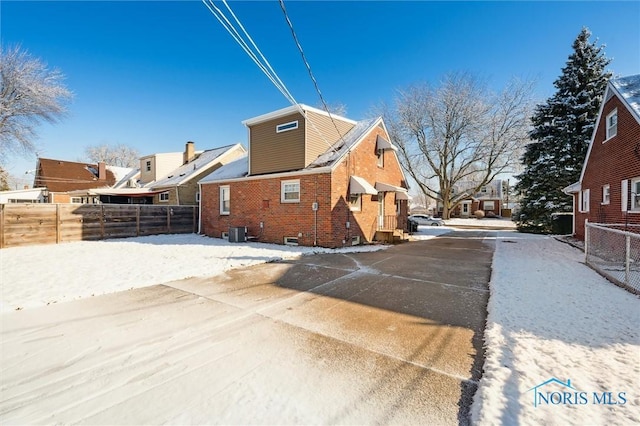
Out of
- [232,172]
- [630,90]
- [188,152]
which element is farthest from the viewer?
[188,152]

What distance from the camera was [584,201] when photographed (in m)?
14.2

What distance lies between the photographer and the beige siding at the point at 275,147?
1273 centimetres

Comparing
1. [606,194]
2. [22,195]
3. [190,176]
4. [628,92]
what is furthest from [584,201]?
[22,195]

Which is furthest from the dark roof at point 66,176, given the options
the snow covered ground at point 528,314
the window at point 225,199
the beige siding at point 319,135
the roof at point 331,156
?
the beige siding at point 319,135

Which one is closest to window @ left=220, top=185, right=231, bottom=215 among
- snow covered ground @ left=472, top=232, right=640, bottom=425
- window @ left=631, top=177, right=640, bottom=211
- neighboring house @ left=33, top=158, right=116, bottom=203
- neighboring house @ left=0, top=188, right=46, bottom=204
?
snow covered ground @ left=472, top=232, right=640, bottom=425

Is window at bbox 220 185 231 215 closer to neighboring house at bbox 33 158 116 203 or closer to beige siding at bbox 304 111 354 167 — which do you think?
beige siding at bbox 304 111 354 167

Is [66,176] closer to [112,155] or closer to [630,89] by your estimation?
[112,155]

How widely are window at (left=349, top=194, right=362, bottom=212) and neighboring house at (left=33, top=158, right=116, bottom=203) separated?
1094 inches

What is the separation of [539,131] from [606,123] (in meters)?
9.50

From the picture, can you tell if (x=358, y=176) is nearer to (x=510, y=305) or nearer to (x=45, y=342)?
(x=510, y=305)

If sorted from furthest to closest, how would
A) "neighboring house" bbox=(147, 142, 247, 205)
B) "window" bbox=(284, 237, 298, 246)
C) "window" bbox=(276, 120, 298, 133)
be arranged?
"neighboring house" bbox=(147, 142, 247, 205)
"window" bbox=(276, 120, 298, 133)
"window" bbox=(284, 237, 298, 246)

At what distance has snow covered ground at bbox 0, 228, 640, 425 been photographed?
2428 mm

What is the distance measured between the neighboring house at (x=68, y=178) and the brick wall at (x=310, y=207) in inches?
846

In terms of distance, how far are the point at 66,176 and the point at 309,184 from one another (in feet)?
110
